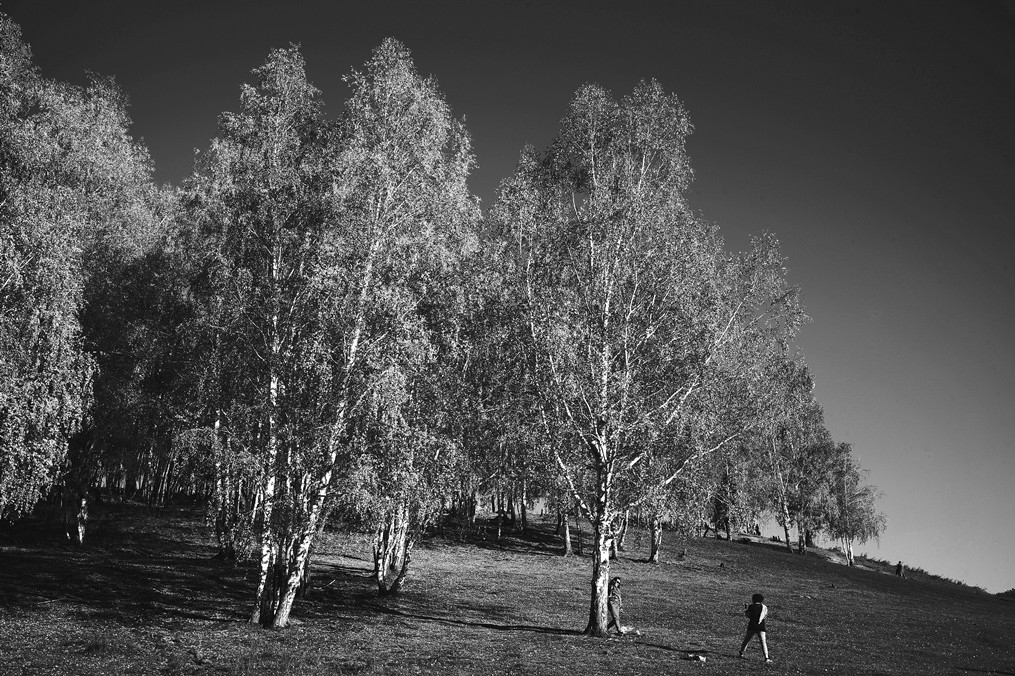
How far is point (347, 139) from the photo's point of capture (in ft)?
87.2

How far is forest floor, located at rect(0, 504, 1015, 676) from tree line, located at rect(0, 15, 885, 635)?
2823 mm

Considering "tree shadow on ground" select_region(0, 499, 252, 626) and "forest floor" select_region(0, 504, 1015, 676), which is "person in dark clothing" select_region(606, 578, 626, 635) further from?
"tree shadow on ground" select_region(0, 499, 252, 626)

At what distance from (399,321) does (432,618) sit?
12.6 meters

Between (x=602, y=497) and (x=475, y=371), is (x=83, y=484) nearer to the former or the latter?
(x=475, y=371)

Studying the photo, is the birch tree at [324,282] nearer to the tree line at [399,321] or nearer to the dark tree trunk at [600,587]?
the tree line at [399,321]

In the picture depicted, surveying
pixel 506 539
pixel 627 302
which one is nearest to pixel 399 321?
pixel 627 302

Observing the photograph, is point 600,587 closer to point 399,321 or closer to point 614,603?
point 614,603

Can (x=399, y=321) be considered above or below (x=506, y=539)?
above

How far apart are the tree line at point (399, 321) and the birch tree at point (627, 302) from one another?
0.11 metres

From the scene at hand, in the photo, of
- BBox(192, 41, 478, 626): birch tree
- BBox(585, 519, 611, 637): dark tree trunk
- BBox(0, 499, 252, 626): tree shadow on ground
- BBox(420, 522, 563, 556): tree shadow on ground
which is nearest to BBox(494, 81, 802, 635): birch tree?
BBox(585, 519, 611, 637): dark tree trunk

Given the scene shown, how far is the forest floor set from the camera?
18.9 meters

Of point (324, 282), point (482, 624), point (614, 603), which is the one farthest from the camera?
point (482, 624)

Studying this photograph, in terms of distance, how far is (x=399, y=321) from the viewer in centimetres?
2295

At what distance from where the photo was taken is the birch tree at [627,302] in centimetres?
2583
